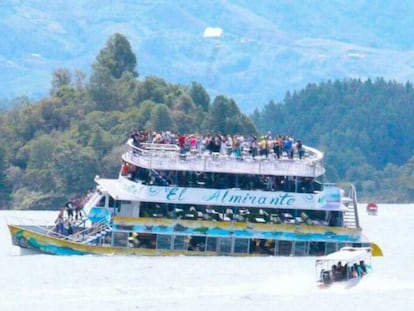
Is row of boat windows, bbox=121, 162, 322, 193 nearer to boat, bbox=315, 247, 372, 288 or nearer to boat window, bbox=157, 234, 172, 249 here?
boat window, bbox=157, 234, 172, 249

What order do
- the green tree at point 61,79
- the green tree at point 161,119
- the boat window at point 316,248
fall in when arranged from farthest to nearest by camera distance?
the green tree at point 61,79, the green tree at point 161,119, the boat window at point 316,248

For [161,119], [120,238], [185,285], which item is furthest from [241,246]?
[161,119]

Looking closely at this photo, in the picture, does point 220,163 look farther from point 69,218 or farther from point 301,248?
point 69,218

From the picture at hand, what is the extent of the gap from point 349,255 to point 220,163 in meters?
7.71

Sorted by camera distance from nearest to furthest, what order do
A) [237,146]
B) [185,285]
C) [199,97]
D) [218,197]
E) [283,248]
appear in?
[185,285]
[218,197]
[283,248]
[237,146]
[199,97]

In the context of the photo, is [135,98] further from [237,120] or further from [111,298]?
[111,298]

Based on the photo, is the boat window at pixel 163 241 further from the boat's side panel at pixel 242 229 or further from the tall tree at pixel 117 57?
the tall tree at pixel 117 57

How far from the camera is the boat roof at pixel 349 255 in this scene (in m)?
60.9

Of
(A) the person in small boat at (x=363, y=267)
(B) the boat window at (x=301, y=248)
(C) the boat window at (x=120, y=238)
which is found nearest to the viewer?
(A) the person in small boat at (x=363, y=267)

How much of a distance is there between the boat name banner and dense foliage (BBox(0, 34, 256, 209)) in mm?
51591

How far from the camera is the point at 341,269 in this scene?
61.0 meters

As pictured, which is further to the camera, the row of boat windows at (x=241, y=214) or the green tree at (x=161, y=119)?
the green tree at (x=161, y=119)

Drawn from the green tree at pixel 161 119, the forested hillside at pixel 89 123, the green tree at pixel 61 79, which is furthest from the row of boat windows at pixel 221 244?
the green tree at pixel 61 79

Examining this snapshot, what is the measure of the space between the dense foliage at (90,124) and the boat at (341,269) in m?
57.0
